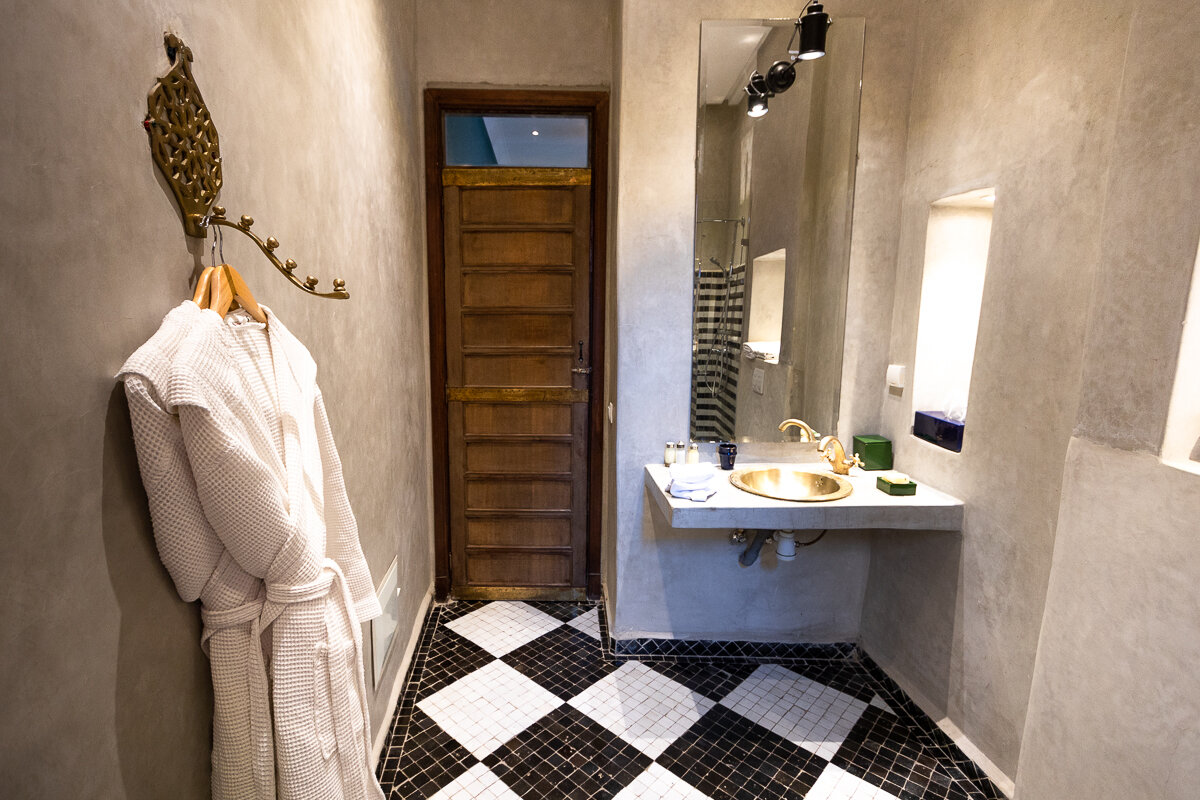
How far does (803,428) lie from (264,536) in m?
1.99

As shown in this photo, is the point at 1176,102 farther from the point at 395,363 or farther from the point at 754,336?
the point at 395,363

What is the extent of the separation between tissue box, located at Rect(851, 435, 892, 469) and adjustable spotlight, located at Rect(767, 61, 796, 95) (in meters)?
1.39

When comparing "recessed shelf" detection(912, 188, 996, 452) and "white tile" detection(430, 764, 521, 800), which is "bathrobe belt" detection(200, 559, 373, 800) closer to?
"white tile" detection(430, 764, 521, 800)

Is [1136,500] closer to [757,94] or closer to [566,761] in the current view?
[566,761]

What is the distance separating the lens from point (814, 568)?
2488 millimetres

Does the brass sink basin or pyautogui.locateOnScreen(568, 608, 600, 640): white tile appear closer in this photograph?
the brass sink basin

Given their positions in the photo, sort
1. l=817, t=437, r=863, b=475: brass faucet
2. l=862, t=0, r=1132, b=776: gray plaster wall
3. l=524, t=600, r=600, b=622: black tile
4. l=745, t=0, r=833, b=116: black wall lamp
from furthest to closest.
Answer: l=524, t=600, r=600, b=622: black tile → l=817, t=437, r=863, b=475: brass faucet → l=745, t=0, r=833, b=116: black wall lamp → l=862, t=0, r=1132, b=776: gray plaster wall

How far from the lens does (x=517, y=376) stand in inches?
113

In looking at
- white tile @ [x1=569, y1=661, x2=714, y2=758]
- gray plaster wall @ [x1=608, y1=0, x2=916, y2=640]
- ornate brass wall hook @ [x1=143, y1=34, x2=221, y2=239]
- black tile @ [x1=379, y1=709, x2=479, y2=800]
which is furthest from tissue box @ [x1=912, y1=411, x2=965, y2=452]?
ornate brass wall hook @ [x1=143, y1=34, x2=221, y2=239]

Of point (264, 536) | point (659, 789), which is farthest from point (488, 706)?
point (264, 536)

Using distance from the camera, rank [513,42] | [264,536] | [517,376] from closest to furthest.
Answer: [264,536] < [513,42] < [517,376]

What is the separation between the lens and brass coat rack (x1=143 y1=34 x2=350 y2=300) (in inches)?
29.9

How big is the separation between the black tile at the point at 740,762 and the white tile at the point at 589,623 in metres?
0.72

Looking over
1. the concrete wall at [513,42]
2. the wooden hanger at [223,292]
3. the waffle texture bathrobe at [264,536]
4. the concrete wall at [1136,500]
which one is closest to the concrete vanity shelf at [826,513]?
the concrete wall at [1136,500]
